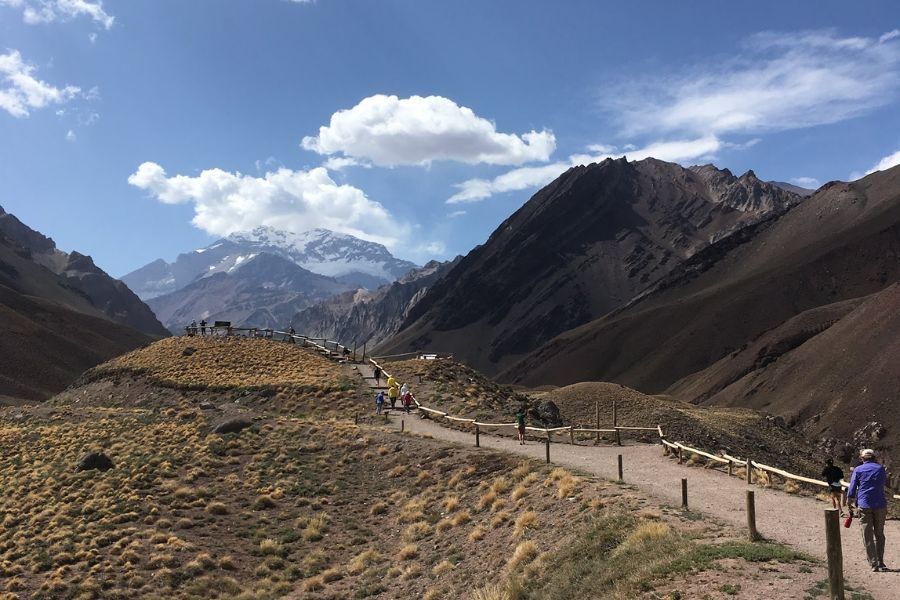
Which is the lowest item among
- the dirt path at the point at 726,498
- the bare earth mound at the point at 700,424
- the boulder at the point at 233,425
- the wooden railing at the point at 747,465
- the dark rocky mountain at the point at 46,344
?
the bare earth mound at the point at 700,424

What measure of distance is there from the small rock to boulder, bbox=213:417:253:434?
5952 mm

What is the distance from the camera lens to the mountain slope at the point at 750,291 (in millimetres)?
144000

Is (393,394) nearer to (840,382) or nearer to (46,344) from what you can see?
(840,382)

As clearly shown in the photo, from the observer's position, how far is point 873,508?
12414 millimetres

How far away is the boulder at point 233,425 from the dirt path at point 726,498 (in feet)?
37.4

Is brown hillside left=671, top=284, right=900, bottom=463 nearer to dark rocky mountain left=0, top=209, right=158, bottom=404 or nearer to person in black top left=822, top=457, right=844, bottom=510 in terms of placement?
person in black top left=822, top=457, right=844, bottom=510

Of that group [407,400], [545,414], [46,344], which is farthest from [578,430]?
[46,344]

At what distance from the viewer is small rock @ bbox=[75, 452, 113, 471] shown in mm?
31141

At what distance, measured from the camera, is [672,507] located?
17.4 metres

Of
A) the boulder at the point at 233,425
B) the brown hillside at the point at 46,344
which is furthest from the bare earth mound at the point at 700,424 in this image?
the brown hillside at the point at 46,344

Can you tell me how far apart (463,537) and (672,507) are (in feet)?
21.6

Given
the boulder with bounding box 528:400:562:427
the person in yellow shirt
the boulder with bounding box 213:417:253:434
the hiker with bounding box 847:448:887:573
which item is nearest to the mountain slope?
the boulder with bounding box 528:400:562:427

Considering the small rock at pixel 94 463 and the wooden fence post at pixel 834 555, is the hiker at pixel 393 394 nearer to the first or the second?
the small rock at pixel 94 463

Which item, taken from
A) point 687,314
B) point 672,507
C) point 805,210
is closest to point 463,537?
point 672,507
